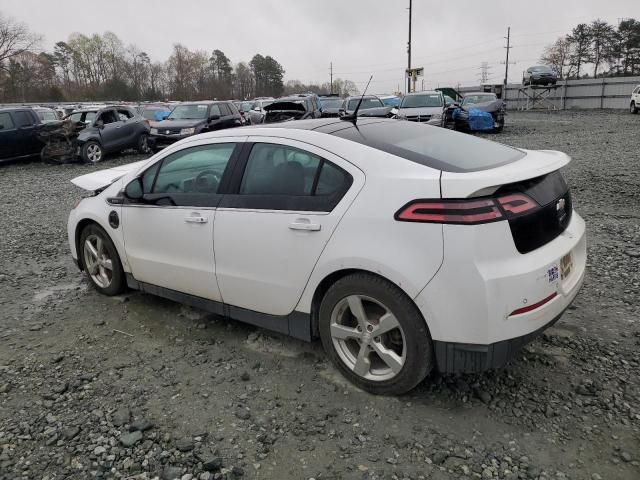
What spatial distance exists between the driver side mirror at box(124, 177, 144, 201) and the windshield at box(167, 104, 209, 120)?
12871 mm

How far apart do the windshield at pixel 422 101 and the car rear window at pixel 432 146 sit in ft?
51.5

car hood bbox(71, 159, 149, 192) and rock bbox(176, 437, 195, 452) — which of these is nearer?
rock bbox(176, 437, 195, 452)

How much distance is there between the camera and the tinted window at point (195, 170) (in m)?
3.58

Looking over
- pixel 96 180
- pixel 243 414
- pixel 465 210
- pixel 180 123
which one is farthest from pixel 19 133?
pixel 465 210

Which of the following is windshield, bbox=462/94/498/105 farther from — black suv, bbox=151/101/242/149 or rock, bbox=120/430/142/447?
rock, bbox=120/430/142/447

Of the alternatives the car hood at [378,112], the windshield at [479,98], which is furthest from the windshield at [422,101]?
the windshield at [479,98]

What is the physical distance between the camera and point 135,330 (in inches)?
158

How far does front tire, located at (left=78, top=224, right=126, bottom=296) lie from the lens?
4.47m

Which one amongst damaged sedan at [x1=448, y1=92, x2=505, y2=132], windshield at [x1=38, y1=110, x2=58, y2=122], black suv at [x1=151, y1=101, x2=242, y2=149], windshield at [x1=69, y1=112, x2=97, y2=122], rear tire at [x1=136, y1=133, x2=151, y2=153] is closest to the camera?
black suv at [x1=151, y1=101, x2=242, y2=149]

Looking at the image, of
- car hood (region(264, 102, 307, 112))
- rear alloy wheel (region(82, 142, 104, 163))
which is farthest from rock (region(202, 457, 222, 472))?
rear alloy wheel (region(82, 142, 104, 163))

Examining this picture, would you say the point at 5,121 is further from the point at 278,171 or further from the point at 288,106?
the point at 278,171

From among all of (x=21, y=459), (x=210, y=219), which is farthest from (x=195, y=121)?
(x=21, y=459)

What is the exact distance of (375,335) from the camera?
112 inches

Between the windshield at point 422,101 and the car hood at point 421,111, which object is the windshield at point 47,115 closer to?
the car hood at point 421,111
